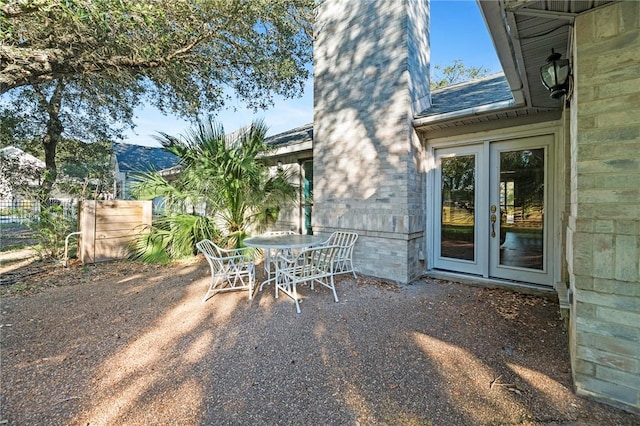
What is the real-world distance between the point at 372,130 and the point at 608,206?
3.75 meters

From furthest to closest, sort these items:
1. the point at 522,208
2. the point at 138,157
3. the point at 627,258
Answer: the point at 138,157 → the point at 522,208 → the point at 627,258

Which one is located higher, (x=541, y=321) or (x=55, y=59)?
(x=55, y=59)

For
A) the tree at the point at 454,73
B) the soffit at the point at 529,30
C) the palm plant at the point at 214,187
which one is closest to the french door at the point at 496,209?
the soffit at the point at 529,30

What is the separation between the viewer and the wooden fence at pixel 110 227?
6230mm

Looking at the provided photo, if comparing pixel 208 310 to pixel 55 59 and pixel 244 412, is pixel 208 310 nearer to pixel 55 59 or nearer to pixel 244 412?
pixel 244 412

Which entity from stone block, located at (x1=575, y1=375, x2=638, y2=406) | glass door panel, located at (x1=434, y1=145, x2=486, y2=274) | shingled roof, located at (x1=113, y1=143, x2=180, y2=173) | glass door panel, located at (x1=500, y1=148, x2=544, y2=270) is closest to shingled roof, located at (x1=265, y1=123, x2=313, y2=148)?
glass door panel, located at (x1=434, y1=145, x2=486, y2=274)

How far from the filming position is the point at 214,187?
6.13 m

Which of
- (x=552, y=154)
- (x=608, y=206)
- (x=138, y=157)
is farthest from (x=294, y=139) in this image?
(x=138, y=157)

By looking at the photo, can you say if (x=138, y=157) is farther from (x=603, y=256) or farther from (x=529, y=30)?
(x=603, y=256)

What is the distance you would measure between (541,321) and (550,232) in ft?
5.48

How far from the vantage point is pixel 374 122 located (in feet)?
17.3

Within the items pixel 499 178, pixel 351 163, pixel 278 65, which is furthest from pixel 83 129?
pixel 499 178

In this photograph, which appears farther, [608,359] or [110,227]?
[110,227]

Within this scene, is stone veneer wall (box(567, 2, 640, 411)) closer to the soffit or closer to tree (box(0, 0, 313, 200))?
the soffit
